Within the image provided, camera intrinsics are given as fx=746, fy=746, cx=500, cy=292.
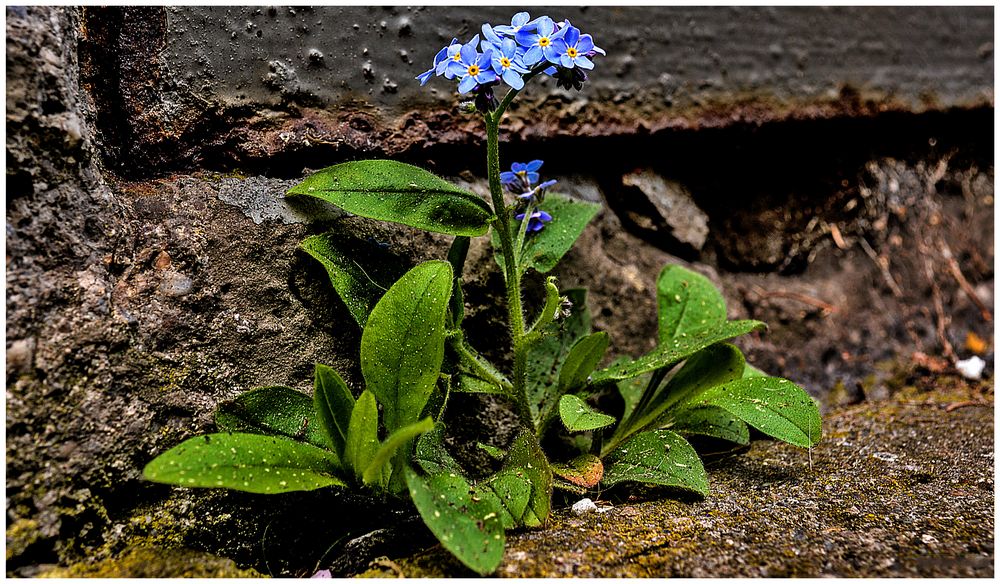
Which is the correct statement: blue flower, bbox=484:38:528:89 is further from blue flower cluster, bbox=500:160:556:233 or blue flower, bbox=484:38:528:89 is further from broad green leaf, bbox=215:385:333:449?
broad green leaf, bbox=215:385:333:449

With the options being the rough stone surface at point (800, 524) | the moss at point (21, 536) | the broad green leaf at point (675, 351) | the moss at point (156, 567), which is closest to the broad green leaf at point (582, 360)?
the broad green leaf at point (675, 351)

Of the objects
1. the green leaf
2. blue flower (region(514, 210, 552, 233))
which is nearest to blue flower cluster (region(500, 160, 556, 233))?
blue flower (region(514, 210, 552, 233))

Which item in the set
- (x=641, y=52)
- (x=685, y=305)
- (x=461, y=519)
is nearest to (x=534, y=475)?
(x=461, y=519)

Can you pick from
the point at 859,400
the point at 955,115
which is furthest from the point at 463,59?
the point at 955,115

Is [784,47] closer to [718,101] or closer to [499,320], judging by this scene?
[718,101]

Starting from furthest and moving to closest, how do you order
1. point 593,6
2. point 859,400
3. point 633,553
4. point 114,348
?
point 859,400
point 593,6
point 114,348
point 633,553

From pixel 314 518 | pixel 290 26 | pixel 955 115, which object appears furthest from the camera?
pixel 955 115
